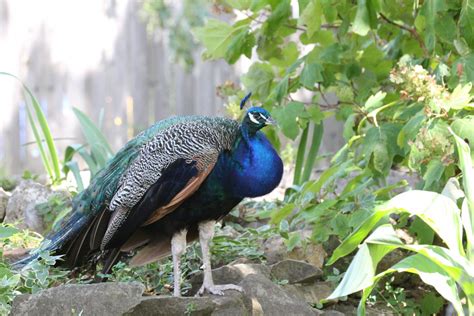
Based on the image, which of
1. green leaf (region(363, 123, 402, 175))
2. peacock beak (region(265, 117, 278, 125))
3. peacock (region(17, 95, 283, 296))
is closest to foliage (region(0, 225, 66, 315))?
peacock (region(17, 95, 283, 296))

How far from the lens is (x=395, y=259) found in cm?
476

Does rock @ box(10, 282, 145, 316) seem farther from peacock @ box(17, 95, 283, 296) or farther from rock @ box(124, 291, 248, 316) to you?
peacock @ box(17, 95, 283, 296)

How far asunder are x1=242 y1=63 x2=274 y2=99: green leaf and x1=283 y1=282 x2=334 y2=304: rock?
1077 mm

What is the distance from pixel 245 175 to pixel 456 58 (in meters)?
1.13

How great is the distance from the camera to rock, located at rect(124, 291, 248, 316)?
3.82 meters

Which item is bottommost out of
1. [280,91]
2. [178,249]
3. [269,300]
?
[269,300]

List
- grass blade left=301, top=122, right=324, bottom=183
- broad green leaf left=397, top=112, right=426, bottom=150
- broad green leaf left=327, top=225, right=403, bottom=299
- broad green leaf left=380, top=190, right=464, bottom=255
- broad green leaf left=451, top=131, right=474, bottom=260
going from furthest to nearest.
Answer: grass blade left=301, top=122, right=324, bottom=183 → broad green leaf left=397, top=112, right=426, bottom=150 → broad green leaf left=451, top=131, right=474, bottom=260 → broad green leaf left=380, top=190, right=464, bottom=255 → broad green leaf left=327, top=225, right=403, bottom=299

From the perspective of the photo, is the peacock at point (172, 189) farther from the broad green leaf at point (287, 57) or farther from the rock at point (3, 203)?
the rock at point (3, 203)

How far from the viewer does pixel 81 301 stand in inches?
146

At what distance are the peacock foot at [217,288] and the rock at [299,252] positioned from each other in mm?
649

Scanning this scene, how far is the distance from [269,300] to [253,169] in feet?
1.86

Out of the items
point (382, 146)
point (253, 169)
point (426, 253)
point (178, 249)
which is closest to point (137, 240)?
point (178, 249)

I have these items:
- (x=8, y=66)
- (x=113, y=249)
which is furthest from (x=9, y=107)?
(x=113, y=249)

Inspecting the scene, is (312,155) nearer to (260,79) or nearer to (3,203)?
(260,79)
